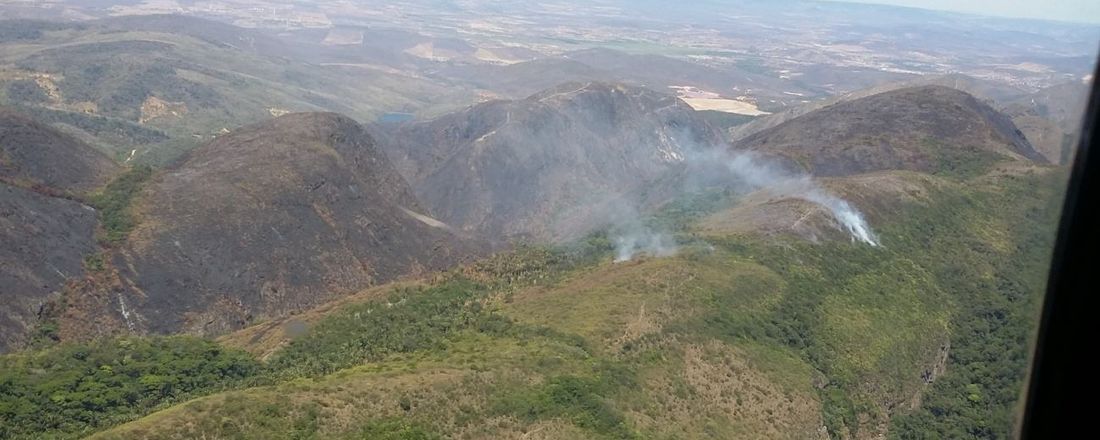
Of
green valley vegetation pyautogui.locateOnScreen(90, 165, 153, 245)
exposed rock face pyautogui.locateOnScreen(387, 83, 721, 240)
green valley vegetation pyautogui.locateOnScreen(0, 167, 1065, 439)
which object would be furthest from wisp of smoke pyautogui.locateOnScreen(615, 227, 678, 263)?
green valley vegetation pyautogui.locateOnScreen(90, 165, 153, 245)

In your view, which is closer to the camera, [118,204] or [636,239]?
[636,239]

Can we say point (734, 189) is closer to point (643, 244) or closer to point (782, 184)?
point (782, 184)

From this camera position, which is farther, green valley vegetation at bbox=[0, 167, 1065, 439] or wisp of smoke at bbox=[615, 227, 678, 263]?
wisp of smoke at bbox=[615, 227, 678, 263]

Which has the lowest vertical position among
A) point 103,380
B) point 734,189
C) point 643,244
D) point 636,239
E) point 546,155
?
point 546,155

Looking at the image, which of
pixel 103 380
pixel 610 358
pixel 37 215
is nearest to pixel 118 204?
pixel 37 215

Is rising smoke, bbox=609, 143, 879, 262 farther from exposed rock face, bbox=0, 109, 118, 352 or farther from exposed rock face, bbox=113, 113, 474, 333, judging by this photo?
exposed rock face, bbox=0, 109, 118, 352

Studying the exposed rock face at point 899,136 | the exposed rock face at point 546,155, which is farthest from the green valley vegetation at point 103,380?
the exposed rock face at point 899,136

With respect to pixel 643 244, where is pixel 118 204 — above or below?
below

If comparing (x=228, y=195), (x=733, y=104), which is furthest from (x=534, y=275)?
(x=733, y=104)
